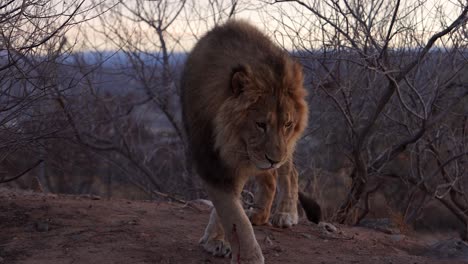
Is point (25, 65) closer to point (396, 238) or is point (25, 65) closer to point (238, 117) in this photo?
point (238, 117)

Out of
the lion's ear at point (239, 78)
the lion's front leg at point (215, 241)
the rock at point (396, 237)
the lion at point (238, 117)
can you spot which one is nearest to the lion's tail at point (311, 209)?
the rock at point (396, 237)

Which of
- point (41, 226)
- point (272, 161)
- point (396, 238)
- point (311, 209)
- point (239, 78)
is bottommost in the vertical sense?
point (396, 238)

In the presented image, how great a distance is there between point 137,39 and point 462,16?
670 centimetres

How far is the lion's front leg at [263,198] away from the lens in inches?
231

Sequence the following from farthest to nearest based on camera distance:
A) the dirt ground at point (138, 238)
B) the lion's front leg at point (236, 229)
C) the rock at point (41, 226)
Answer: the rock at point (41, 226) → the dirt ground at point (138, 238) → the lion's front leg at point (236, 229)

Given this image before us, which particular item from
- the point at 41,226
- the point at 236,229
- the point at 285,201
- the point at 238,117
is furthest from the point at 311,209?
the point at 238,117

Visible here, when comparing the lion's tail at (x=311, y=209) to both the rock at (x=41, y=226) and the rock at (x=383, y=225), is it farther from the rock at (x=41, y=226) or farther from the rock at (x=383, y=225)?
the rock at (x=41, y=226)

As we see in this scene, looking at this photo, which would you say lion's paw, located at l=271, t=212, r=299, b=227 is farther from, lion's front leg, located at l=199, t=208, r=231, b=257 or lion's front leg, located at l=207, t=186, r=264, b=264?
lion's front leg, located at l=207, t=186, r=264, b=264

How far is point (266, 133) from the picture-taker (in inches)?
172

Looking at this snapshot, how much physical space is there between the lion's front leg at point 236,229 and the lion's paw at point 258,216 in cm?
130

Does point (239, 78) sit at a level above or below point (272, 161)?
above

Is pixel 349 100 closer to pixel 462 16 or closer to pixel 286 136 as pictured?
pixel 462 16

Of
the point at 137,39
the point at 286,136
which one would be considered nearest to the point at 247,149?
the point at 286,136

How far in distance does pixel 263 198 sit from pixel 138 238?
4.00 feet
